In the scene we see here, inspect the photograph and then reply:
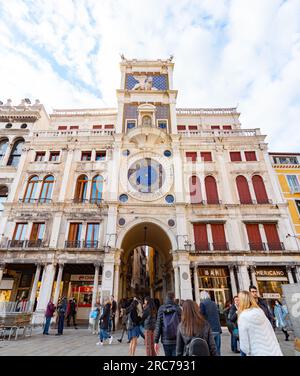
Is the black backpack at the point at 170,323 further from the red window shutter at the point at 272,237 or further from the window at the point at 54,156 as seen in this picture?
the window at the point at 54,156

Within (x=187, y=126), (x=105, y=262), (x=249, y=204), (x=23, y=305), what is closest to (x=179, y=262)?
(x=105, y=262)

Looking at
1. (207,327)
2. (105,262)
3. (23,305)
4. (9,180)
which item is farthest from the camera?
(9,180)

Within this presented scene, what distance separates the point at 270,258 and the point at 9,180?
23.9m

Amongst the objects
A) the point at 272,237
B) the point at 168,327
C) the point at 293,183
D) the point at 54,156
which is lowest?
the point at 168,327

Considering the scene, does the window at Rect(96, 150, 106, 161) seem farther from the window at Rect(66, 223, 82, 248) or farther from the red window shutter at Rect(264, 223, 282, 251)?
the red window shutter at Rect(264, 223, 282, 251)

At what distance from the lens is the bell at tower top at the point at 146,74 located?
25.6m

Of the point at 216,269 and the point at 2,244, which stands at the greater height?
the point at 2,244

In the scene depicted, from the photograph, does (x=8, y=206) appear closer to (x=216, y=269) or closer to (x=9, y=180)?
(x=9, y=180)

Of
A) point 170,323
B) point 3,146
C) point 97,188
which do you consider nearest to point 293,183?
point 97,188

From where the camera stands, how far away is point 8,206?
1845cm

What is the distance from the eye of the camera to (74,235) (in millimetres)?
17812

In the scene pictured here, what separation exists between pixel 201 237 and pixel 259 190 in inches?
279

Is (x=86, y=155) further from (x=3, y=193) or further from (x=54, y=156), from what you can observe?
(x=3, y=193)

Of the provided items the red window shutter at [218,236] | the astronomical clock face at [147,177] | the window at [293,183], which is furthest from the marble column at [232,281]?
the window at [293,183]
